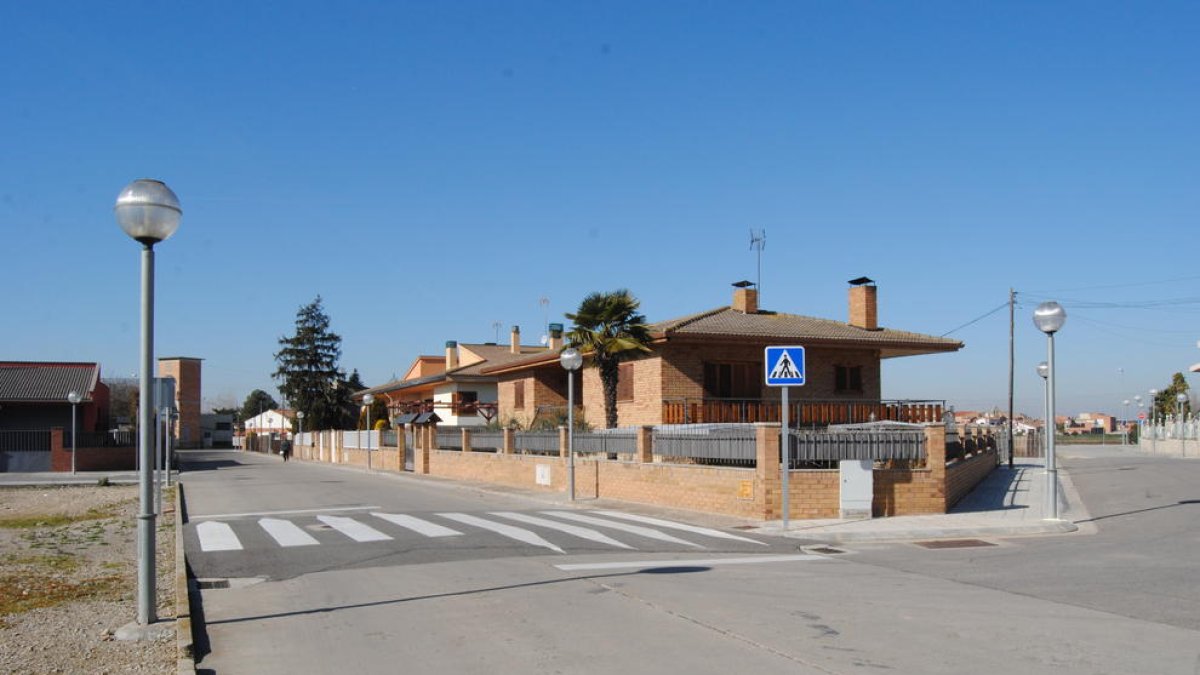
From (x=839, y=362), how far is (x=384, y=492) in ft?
52.3

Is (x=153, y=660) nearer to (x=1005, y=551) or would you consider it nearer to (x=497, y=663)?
(x=497, y=663)

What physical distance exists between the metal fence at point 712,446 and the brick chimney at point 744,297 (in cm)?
1500

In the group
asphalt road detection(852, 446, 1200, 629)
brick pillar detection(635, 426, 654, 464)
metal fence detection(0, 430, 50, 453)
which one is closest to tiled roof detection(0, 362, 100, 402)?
metal fence detection(0, 430, 50, 453)

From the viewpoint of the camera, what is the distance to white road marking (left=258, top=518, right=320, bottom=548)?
1552 cm

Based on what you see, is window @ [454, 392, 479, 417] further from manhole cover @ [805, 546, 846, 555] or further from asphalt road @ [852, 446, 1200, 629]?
manhole cover @ [805, 546, 846, 555]

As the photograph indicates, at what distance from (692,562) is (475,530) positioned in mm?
5013

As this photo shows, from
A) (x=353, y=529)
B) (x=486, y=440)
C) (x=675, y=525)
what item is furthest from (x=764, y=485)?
(x=486, y=440)

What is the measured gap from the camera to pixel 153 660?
7766 mm

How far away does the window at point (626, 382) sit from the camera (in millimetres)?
34188

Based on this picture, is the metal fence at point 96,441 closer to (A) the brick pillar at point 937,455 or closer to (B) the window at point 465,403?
(B) the window at point 465,403

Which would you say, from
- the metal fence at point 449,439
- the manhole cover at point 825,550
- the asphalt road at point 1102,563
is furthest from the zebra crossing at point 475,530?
the metal fence at point 449,439

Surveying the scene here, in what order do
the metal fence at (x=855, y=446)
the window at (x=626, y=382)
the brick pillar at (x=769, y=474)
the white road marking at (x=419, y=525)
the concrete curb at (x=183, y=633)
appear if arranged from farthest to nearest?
the window at (x=626, y=382)
the metal fence at (x=855, y=446)
the brick pillar at (x=769, y=474)
the white road marking at (x=419, y=525)
the concrete curb at (x=183, y=633)

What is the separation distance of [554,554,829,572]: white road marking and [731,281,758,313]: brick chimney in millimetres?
24072

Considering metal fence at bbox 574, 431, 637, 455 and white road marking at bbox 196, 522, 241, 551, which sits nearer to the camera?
white road marking at bbox 196, 522, 241, 551
